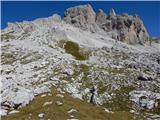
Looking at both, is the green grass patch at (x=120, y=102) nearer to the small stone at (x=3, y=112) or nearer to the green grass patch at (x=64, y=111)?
the green grass patch at (x=64, y=111)

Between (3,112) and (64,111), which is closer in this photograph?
(64,111)

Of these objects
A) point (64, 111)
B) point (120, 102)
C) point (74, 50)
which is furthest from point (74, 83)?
point (74, 50)

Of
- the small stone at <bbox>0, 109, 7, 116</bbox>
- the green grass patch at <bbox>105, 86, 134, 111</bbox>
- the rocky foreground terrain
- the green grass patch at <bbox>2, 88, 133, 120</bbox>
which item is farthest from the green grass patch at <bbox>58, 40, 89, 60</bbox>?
the small stone at <bbox>0, 109, 7, 116</bbox>

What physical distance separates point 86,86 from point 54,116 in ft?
73.4

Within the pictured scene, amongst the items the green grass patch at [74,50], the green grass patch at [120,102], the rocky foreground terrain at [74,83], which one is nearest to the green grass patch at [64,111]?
the rocky foreground terrain at [74,83]

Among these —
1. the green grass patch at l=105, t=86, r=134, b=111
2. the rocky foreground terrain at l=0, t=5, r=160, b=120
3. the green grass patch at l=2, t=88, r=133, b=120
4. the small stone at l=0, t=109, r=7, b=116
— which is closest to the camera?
the green grass patch at l=2, t=88, r=133, b=120

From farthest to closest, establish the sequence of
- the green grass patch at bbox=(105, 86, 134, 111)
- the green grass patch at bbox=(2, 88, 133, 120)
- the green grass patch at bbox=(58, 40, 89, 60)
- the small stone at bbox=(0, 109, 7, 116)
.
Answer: the green grass patch at bbox=(58, 40, 89, 60) < the green grass patch at bbox=(105, 86, 134, 111) < the small stone at bbox=(0, 109, 7, 116) < the green grass patch at bbox=(2, 88, 133, 120)

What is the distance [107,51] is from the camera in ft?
441

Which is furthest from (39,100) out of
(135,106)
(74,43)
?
(74,43)

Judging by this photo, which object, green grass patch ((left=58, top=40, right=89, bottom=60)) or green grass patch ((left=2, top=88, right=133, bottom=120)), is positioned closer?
green grass patch ((left=2, top=88, right=133, bottom=120))

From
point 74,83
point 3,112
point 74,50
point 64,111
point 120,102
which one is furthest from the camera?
point 74,50

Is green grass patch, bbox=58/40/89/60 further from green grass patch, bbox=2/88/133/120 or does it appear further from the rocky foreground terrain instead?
green grass patch, bbox=2/88/133/120

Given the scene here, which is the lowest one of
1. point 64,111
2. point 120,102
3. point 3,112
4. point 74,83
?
point 3,112

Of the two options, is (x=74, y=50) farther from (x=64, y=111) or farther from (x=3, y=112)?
(x=64, y=111)
